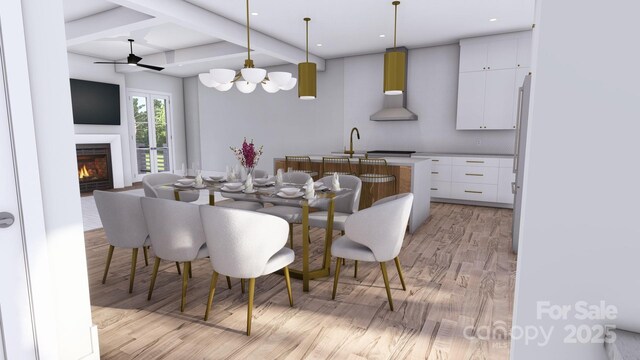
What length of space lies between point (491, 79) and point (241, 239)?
545 cm

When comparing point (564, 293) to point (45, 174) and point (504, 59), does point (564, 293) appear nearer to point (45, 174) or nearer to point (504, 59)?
point (45, 174)

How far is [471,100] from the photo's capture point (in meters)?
6.05

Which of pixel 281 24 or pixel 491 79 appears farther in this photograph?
pixel 491 79

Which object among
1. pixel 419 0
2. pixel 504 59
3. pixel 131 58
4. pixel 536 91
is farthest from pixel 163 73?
pixel 536 91

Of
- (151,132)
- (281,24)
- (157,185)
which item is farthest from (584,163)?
(151,132)

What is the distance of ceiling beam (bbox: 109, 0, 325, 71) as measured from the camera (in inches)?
157

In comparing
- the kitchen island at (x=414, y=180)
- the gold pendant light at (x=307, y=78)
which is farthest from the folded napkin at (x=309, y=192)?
the gold pendant light at (x=307, y=78)

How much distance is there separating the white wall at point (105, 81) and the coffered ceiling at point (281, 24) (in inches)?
16.3

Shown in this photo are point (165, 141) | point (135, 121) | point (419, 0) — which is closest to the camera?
point (419, 0)

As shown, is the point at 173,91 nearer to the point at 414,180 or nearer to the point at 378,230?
the point at 414,180

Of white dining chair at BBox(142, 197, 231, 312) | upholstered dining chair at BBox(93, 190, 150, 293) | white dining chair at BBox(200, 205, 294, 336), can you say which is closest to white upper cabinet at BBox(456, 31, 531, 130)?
white dining chair at BBox(200, 205, 294, 336)

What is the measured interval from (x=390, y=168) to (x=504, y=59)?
3102 mm

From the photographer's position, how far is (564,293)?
0.83m

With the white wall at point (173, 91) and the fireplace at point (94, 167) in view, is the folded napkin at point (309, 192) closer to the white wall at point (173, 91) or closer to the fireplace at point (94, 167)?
the fireplace at point (94, 167)
